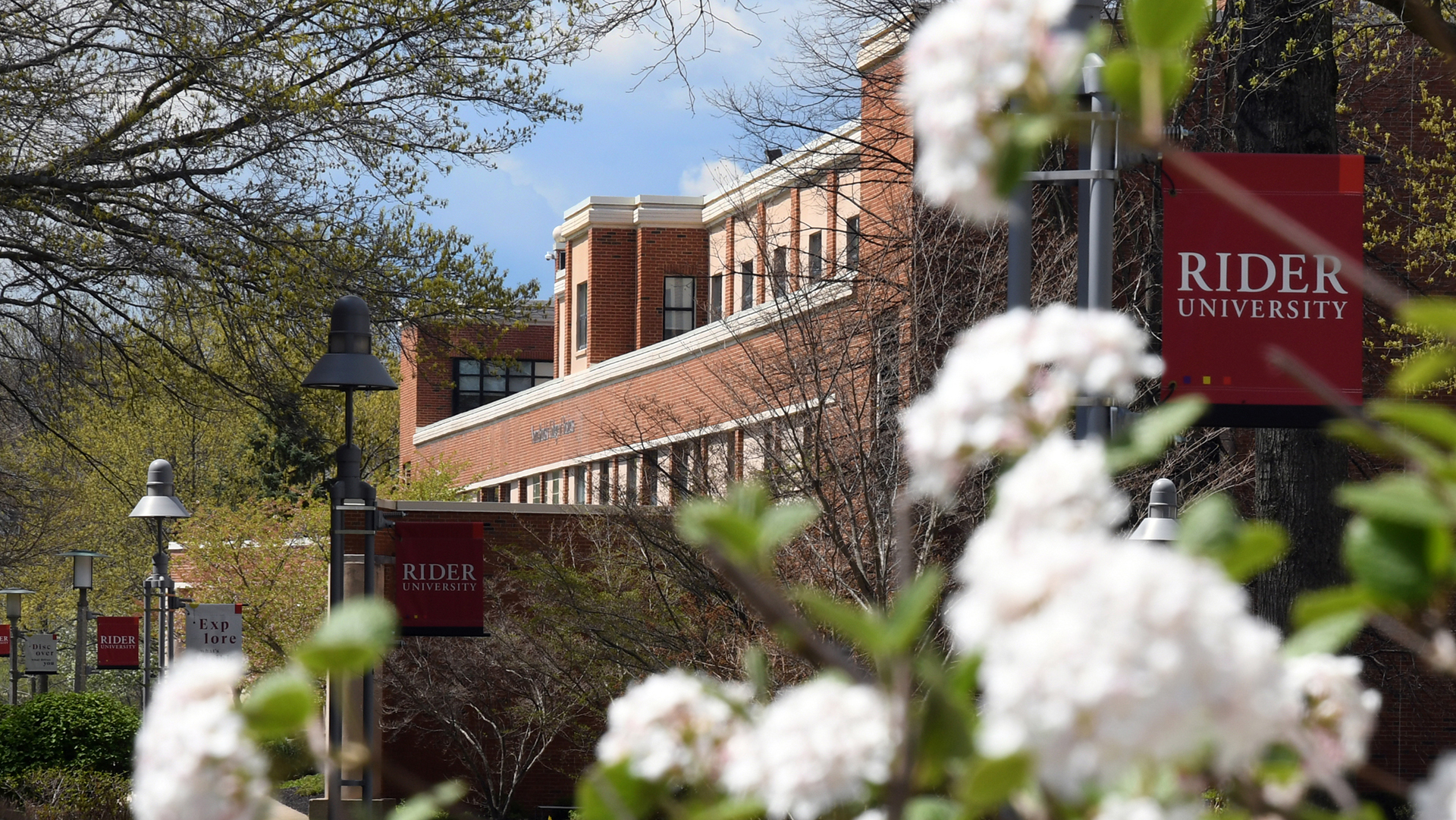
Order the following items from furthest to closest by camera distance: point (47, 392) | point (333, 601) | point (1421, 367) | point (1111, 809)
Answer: point (47, 392)
point (333, 601)
point (1421, 367)
point (1111, 809)

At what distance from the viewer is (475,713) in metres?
22.1

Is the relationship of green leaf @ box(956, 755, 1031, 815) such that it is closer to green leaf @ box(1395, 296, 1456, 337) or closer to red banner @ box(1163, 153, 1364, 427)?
green leaf @ box(1395, 296, 1456, 337)

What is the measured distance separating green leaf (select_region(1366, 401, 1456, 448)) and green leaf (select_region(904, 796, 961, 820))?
1.60 feet

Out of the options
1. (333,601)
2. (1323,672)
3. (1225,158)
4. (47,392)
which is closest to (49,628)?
(47,392)

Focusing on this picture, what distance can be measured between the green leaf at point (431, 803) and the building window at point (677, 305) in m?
40.6

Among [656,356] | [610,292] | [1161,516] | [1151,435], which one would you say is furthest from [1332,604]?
[610,292]

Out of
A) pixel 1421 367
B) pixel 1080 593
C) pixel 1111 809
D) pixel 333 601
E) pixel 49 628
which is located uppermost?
pixel 1421 367

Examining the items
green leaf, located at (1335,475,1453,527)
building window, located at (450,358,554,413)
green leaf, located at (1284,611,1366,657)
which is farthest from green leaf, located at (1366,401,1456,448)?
building window, located at (450,358,554,413)

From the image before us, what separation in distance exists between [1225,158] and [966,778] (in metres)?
8.38

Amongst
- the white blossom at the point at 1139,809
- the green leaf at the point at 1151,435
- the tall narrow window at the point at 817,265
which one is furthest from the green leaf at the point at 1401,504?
the tall narrow window at the point at 817,265

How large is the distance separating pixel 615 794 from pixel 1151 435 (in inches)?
21.8

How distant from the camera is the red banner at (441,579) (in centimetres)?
1655

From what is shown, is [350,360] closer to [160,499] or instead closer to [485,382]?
[160,499]

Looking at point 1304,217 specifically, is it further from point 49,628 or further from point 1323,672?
point 49,628
